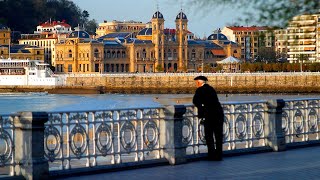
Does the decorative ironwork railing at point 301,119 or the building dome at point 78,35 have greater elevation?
the building dome at point 78,35

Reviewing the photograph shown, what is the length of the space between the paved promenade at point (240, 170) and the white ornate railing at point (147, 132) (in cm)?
32

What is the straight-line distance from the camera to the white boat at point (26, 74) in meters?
96.9

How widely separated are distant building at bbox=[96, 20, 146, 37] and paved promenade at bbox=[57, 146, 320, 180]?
134 meters

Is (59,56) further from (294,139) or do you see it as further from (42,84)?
(294,139)

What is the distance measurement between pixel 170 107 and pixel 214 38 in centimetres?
11822

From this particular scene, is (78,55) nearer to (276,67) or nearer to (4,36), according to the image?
(4,36)

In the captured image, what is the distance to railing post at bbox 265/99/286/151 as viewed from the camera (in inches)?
516

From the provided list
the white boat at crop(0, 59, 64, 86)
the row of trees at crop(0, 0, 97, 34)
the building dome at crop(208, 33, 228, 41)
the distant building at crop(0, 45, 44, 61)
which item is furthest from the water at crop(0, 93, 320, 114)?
the row of trees at crop(0, 0, 97, 34)

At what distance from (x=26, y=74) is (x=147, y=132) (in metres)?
87.1

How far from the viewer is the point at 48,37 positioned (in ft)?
405

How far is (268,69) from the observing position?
3684 inches

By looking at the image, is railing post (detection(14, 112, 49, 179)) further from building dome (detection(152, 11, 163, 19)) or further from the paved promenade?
building dome (detection(152, 11, 163, 19))

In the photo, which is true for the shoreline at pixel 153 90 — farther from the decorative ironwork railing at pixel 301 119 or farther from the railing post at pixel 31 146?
the railing post at pixel 31 146

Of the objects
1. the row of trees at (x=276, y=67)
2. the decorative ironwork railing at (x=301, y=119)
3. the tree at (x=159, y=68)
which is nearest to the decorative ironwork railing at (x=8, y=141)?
the decorative ironwork railing at (x=301, y=119)
